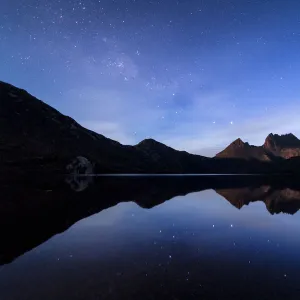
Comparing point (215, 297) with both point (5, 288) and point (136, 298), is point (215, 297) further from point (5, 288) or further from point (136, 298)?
point (5, 288)

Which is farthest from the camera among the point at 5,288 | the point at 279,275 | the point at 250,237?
the point at 250,237

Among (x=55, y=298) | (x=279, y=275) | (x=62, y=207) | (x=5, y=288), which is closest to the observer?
(x=55, y=298)

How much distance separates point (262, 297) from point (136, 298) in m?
4.91

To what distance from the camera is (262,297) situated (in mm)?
10117

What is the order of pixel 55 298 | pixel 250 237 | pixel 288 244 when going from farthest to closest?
1. pixel 250 237
2. pixel 288 244
3. pixel 55 298

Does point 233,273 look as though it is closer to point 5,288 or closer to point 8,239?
point 5,288

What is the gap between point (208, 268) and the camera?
13.5m

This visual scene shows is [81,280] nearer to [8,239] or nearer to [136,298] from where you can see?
[136,298]

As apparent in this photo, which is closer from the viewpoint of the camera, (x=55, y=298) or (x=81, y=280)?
(x=55, y=298)

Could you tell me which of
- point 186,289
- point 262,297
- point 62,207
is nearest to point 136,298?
point 186,289

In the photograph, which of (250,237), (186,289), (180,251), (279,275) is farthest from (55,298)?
(250,237)

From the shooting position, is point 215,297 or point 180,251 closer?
point 215,297

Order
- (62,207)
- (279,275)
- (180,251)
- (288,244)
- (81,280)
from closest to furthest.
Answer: (81,280) < (279,275) < (180,251) < (288,244) < (62,207)

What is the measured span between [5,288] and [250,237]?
17687 mm
